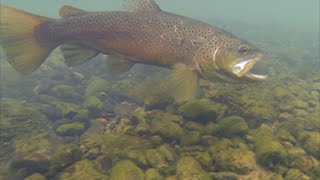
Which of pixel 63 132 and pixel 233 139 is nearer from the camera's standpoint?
pixel 233 139

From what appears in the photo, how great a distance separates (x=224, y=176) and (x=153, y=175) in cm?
89

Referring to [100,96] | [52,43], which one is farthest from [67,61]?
[100,96]

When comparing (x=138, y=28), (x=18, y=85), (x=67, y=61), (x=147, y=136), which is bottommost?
(x=18, y=85)

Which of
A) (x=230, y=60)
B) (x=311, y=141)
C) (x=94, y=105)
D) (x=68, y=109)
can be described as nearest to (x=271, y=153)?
(x=311, y=141)

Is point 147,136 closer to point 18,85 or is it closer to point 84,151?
point 84,151

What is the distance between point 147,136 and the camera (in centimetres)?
552

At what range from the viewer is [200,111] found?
5.86 metres

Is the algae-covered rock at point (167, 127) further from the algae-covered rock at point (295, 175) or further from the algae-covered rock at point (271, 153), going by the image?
the algae-covered rock at point (295, 175)

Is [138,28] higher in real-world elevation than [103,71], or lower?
higher

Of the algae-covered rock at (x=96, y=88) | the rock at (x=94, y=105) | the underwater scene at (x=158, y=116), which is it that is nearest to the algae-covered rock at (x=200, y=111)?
the underwater scene at (x=158, y=116)

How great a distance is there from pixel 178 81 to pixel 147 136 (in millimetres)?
973

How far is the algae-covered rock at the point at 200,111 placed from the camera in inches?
230

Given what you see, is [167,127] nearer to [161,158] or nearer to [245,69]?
[161,158]

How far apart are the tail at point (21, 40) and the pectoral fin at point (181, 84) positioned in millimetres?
2123
